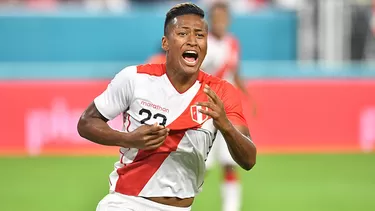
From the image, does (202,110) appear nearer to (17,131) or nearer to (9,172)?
(9,172)

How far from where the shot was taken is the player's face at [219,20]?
9.39 metres

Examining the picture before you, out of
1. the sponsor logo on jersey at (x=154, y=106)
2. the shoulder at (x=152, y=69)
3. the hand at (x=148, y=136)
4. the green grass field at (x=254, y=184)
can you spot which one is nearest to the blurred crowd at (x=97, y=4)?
the green grass field at (x=254, y=184)

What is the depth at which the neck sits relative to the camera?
5.55 m

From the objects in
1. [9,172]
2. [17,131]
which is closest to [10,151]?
[17,131]

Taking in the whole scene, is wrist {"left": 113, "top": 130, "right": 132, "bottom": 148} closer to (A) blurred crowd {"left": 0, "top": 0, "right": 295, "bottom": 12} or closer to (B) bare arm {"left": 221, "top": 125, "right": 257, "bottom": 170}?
Answer: (B) bare arm {"left": 221, "top": 125, "right": 257, "bottom": 170}

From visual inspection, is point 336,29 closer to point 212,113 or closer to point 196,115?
point 196,115

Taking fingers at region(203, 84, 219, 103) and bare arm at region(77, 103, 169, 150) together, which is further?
bare arm at region(77, 103, 169, 150)

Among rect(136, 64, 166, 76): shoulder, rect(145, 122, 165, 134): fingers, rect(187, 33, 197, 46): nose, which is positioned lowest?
rect(145, 122, 165, 134): fingers

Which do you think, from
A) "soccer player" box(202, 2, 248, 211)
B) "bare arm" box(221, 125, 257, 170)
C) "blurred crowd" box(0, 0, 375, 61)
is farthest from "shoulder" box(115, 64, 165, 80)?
"blurred crowd" box(0, 0, 375, 61)

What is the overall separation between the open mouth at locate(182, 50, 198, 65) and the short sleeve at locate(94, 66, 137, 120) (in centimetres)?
37

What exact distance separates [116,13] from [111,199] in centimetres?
1085

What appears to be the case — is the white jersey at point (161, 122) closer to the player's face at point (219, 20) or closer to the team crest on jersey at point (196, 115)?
the team crest on jersey at point (196, 115)

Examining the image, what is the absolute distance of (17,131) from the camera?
1398cm

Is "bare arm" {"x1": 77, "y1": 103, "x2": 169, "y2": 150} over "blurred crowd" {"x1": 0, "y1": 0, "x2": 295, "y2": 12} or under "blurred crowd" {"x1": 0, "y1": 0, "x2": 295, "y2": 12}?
over
